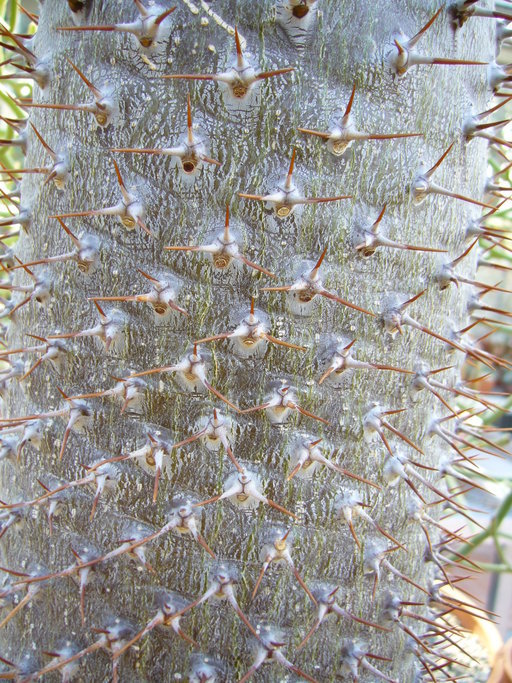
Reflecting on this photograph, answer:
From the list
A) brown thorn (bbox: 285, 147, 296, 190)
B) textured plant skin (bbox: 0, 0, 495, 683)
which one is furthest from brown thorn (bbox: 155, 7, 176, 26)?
brown thorn (bbox: 285, 147, 296, 190)

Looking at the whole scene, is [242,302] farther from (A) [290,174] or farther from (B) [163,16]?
(B) [163,16]

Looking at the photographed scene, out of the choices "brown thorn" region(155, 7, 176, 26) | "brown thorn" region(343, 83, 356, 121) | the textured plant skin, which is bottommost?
the textured plant skin

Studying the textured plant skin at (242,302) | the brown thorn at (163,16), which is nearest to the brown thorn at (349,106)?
the textured plant skin at (242,302)

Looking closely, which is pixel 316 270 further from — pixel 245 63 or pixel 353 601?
pixel 353 601

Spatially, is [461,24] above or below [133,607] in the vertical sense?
above

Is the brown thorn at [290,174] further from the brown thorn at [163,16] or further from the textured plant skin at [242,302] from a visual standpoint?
the brown thorn at [163,16]

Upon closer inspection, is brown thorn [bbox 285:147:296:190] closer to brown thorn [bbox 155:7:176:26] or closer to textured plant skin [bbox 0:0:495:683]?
textured plant skin [bbox 0:0:495:683]

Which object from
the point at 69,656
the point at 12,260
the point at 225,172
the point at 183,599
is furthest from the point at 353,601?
the point at 12,260

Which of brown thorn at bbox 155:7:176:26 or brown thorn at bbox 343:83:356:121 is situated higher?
brown thorn at bbox 155:7:176:26

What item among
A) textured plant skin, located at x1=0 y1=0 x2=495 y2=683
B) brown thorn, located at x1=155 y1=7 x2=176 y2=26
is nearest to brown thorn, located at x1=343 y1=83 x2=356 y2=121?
textured plant skin, located at x1=0 y1=0 x2=495 y2=683
